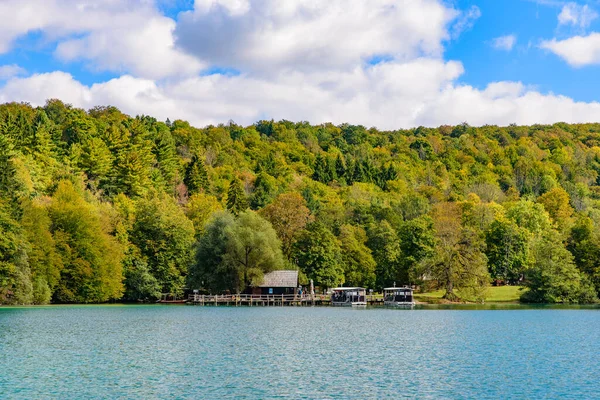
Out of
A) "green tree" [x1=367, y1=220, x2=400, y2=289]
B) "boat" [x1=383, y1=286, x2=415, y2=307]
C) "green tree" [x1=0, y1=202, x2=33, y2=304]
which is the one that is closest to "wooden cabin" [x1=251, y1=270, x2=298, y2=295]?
"boat" [x1=383, y1=286, x2=415, y2=307]

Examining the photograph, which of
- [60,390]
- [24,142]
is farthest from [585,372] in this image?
[24,142]

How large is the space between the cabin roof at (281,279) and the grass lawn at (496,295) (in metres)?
16.2

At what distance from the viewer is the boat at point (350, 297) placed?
82.8m

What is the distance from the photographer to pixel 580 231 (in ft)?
286

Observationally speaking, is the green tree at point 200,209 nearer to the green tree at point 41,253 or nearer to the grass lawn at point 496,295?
the green tree at point 41,253

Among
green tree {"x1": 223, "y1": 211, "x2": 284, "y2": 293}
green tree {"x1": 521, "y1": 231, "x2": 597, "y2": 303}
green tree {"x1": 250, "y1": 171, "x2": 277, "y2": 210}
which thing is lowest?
green tree {"x1": 521, "y1": 231, "x2": 597, "y2": 303}

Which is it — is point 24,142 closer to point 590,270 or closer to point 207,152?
point 207,152

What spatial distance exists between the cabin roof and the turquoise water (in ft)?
107

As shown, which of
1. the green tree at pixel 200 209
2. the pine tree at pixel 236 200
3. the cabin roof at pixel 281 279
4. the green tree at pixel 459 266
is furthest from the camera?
the pine tree at pixel 236 200

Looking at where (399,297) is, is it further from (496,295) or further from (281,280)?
(496,295)

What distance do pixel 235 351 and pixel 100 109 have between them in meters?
131

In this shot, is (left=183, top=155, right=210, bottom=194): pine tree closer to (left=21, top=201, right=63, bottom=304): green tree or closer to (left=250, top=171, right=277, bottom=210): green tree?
(left=250, top=171, right=277, bottom=210): green tree

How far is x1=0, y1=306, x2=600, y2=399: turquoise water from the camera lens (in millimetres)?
23719

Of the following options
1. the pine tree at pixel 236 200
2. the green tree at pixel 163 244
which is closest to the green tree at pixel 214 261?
the green tree at pixel 163 244
